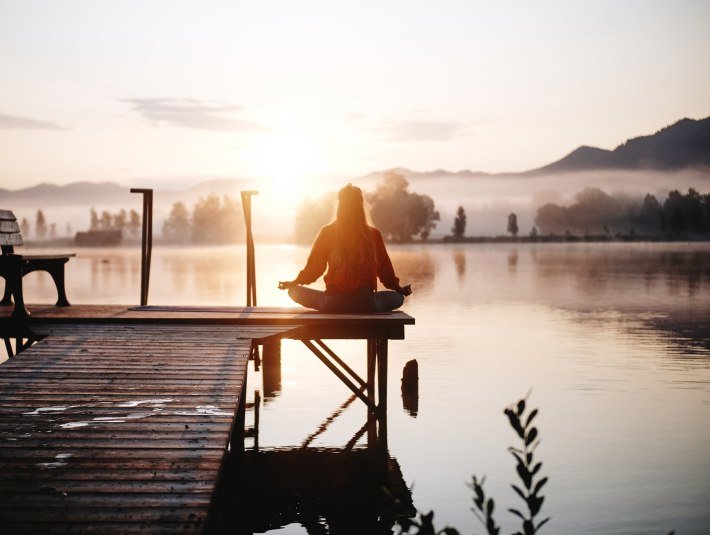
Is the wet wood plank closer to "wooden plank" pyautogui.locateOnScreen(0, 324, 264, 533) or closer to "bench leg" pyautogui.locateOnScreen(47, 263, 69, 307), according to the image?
"wooden plank" pyautogui.locateOnScreen(0, 324, 264, 533)

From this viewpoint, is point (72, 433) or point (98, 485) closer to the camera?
point (98, 485)

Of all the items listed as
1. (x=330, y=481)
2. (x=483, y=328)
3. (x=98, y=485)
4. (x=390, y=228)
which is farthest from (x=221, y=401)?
(x=390, y=228)

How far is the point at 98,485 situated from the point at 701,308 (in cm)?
3419

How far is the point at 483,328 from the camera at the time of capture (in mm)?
29391

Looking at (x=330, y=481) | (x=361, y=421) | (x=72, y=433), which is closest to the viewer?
(x=72, y=433)

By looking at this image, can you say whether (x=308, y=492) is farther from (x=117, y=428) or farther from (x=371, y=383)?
(x=371, y=383)

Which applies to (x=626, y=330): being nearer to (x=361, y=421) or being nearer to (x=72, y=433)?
(x=361, y=421)

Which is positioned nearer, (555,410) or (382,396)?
(382,396)

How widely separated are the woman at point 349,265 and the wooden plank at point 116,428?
1.95 m

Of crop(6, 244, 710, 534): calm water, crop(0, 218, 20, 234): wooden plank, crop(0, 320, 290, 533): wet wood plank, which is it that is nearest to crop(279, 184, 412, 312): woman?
crop(0, 320, 290, 533): wet wood plank

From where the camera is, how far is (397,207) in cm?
15262

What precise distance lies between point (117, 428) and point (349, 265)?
17.5ft

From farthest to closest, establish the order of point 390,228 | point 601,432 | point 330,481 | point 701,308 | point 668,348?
1. point 390,228
2. point 701,308
3. point 668,348
4. point 601,432
5. point 330,481

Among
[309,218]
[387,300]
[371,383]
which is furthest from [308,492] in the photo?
[309,218]
